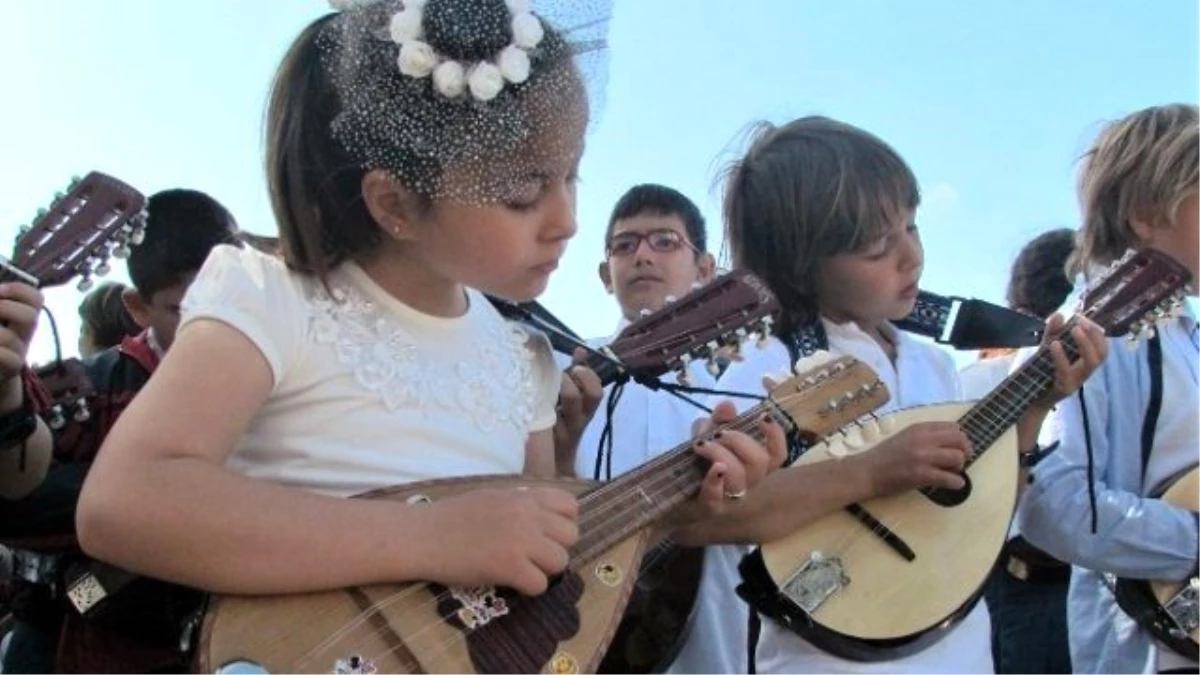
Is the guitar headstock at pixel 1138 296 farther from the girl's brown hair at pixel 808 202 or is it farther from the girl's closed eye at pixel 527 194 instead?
the girl's closed eye at pixel 527 194

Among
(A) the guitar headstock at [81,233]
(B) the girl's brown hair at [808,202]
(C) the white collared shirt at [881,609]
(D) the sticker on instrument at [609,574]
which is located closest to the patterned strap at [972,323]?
(C) the white collared shirt at [881,609]

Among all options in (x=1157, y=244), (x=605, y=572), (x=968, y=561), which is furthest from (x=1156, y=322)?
(x=605, y=572)

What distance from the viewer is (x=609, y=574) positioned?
1785mm

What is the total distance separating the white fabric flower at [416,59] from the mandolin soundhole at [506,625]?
69 cm

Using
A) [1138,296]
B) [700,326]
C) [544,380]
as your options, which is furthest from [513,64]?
[1138,296]

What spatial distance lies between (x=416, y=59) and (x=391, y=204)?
23 centimetres

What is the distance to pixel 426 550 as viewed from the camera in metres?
1.55

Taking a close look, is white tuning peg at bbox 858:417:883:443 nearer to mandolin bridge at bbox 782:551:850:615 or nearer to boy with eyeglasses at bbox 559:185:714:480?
mandolin bridge at bbox 782:551:850:615

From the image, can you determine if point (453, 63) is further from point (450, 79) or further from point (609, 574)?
point (609, 574)

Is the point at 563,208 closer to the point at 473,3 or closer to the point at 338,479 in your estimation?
the point at 473,3

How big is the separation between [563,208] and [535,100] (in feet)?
0.53

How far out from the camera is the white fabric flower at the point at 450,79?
1.67 meters

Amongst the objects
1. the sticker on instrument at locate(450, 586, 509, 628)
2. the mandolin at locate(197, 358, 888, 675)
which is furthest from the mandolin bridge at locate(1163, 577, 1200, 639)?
the sticker on instrument at locate(450, 586, 509, 628)

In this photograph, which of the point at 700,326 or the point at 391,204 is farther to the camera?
the point at 700,326
